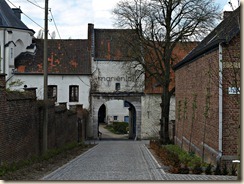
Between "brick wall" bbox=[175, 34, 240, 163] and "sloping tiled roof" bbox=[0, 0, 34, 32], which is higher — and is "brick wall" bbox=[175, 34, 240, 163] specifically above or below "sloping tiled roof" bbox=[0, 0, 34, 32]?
below

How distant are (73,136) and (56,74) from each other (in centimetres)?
1598

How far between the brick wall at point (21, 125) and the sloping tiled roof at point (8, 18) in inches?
950

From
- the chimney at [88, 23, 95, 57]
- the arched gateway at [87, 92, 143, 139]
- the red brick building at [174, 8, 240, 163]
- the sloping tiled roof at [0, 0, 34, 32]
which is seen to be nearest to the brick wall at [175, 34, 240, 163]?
the red brick building at [174, 8, 240, 163]

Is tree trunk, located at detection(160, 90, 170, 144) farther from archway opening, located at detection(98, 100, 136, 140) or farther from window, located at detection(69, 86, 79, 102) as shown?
archway opening, located at detection(98, 100, 136, 140)

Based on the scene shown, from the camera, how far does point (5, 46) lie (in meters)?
46.8

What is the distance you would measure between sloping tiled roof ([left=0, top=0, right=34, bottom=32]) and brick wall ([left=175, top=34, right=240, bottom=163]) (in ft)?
73.1

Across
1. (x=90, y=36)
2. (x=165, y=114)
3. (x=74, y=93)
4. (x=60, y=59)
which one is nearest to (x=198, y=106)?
(x=165, y=114)

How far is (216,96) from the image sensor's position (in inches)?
712

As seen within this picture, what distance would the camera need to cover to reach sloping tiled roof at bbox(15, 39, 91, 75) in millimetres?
49281

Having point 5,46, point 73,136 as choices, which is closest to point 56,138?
point 73,136

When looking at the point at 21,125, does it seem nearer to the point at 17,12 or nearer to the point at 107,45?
the point at 107,45

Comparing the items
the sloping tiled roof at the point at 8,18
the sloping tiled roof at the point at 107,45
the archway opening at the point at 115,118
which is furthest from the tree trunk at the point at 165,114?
the archway opening at the point at 115,118

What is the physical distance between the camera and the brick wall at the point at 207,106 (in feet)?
55.6

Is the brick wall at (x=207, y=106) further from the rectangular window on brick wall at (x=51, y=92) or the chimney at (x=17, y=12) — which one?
the chimney at (x=17, y=12)
